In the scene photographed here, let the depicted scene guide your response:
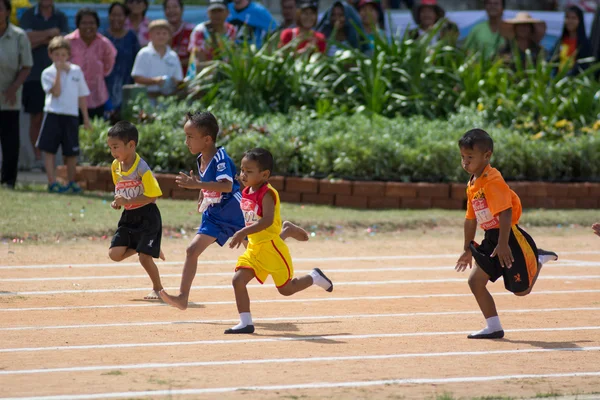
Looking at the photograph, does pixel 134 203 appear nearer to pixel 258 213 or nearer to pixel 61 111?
pixel 258 213

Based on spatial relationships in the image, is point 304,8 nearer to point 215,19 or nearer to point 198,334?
point 215,19

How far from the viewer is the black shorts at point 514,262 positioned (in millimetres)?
7219

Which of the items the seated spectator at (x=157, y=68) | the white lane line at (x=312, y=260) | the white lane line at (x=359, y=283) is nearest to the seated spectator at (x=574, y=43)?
the seated spectator at (x=157, y=68)

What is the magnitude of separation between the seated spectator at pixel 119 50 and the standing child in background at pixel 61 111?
7.68ft

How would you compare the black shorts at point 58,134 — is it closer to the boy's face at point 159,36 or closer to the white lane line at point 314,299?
the boy's face at point 159,36

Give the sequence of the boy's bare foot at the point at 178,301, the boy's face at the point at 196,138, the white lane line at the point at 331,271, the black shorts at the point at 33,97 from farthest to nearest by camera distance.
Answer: the black shorts at the point at 33,97
the white lane line at the point at 331,271
the boy's face at the point at 196,138
the boy's bare foot at the point at 178,301

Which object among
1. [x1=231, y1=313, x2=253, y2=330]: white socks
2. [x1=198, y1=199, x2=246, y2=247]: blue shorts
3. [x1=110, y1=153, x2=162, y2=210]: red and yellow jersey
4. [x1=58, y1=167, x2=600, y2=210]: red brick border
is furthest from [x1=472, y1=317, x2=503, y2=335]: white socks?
[x1=58, y1=167, x2=600, y2=210]: red brick border

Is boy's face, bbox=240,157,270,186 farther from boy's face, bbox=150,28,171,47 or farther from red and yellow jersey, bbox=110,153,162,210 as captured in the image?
boy's face, bbox=150,28,171,47

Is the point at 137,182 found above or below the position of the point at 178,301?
above

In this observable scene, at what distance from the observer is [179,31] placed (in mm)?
17109

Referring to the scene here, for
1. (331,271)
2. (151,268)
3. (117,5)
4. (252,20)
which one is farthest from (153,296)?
(252,20)

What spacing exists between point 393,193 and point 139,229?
5830mm

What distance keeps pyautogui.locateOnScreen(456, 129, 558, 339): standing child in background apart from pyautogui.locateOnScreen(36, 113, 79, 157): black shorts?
7.69m

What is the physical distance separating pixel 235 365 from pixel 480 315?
2410 mm
